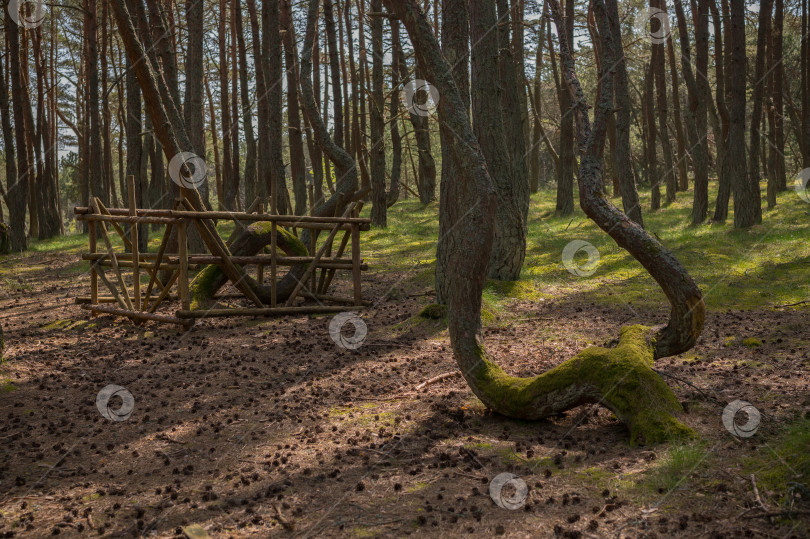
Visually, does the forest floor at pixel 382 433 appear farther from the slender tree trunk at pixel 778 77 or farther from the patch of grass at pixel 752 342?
the slender tree trunk at pixel 778 77

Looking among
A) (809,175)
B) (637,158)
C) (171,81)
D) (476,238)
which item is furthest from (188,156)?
(637,158)

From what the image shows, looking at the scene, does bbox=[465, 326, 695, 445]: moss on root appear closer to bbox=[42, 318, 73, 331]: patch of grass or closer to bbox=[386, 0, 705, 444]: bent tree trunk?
bbox=[386, 0, 705, 444]: bent tree trunk

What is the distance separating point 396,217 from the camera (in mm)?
23734

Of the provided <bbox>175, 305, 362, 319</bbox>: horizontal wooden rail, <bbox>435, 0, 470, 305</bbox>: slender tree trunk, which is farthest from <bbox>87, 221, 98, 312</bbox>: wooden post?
<bbox>435, 0, 470, 305</bbox>: slender tree trunk

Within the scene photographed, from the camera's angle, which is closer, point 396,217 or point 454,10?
point 454,10

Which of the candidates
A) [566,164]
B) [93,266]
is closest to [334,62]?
[566,164]

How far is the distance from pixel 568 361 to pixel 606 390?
442 mm

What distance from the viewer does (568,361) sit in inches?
222

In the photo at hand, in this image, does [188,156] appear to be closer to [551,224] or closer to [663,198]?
[551,224]

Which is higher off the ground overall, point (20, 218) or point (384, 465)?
point (20, 218)

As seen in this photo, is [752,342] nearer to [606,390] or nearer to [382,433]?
[606,390]

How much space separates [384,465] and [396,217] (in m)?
19.0

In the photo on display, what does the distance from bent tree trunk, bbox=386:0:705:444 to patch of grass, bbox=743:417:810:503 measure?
33.5 inches

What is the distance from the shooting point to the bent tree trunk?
5.36 metres
